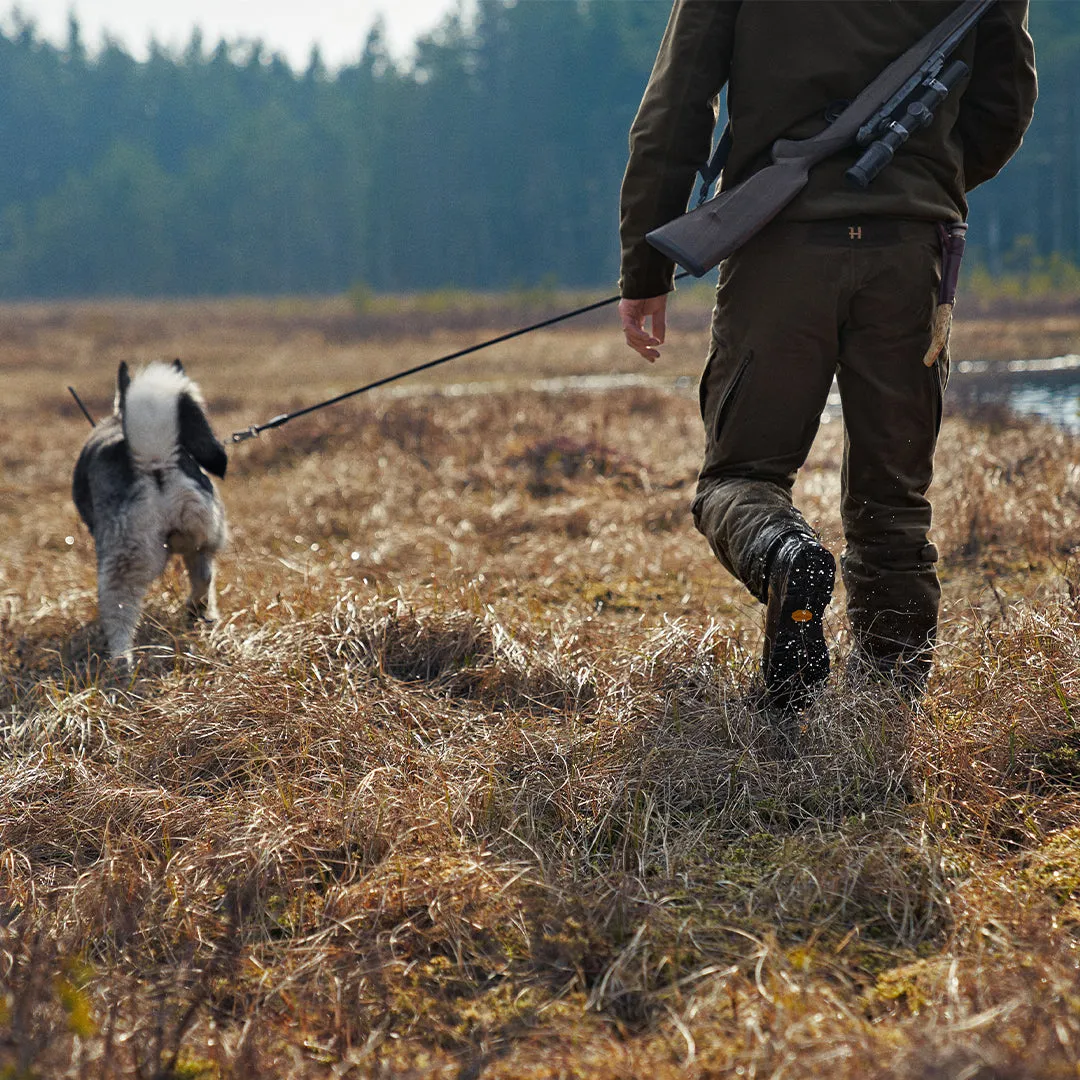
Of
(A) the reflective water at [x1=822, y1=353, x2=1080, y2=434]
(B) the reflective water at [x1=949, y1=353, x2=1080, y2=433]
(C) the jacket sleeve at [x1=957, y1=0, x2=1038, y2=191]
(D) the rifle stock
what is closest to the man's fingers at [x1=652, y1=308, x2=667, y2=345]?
(D) the rifle stock

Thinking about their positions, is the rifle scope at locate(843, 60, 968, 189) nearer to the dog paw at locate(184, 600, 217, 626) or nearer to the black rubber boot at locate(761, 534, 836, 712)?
the black rubber boot at locate(761, 534, 836, 712)

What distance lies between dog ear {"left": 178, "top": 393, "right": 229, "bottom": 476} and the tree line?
47.4m

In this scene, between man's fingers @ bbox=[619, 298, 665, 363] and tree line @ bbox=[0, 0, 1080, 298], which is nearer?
man's fingers @ bbox=[619, 298, 665, 363]

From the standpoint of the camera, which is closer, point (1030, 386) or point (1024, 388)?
point (1024, 388)

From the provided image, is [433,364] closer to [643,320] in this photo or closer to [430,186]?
[643,320]

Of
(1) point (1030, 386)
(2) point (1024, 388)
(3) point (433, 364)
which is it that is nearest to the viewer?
(3) point (433, 364)

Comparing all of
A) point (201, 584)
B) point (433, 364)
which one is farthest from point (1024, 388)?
point (201, 584)

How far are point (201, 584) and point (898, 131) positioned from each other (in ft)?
10.4

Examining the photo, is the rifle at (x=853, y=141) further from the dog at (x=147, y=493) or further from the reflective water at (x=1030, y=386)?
the reflective water at (x=1030, y=386)

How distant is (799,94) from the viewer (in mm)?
2701

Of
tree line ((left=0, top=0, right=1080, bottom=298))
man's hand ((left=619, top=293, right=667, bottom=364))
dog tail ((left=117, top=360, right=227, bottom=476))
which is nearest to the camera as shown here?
man's hand ((left=619, top=293, right=667, bottom=364))

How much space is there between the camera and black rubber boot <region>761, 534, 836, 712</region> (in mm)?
2492

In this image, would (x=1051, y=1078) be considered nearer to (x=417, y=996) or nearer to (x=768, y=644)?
(x=417, y=996)

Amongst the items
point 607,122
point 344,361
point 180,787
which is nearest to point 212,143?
point 607,122
